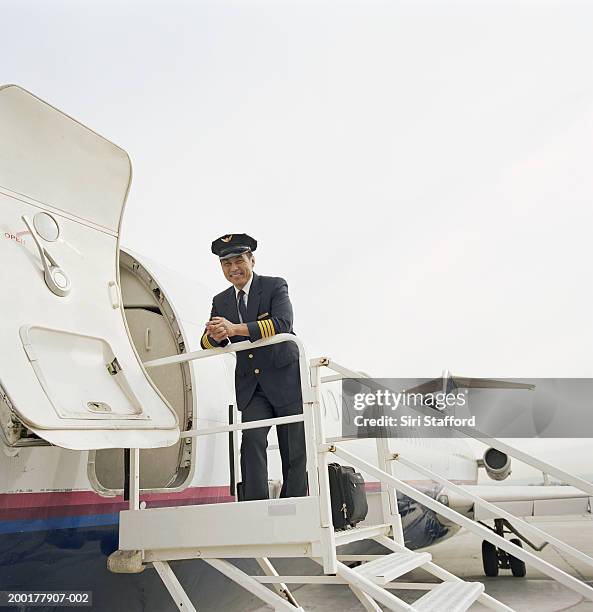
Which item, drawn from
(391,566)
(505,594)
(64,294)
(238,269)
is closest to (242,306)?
(238,269)

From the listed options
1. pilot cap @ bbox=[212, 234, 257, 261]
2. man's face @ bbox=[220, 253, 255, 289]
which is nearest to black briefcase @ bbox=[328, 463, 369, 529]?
man's face @ bbox=[220, 253, 255, 289]

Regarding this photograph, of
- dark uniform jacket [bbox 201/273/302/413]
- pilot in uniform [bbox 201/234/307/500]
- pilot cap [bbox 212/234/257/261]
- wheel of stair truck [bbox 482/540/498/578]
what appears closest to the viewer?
pilot in uniform [bbox 201/234/307/500]

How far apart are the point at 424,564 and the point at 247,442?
128 centimetres

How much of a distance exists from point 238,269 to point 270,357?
59 cm

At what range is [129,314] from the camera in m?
4.69

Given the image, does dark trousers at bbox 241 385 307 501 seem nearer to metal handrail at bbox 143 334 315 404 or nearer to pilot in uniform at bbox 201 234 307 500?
pilot in uniform at bbox 201 234 307 500

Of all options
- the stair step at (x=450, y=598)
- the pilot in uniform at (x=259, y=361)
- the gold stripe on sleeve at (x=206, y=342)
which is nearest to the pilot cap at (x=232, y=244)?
the pilot in uniform at (x=259, y=361)

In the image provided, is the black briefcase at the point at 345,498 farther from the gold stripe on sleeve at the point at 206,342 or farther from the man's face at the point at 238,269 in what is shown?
the man's face at the point at 238,269

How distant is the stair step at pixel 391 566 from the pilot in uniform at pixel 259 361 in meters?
0.57

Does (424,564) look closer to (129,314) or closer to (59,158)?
(129,314)

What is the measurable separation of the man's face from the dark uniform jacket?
0.21ft

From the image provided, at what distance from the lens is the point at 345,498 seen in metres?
3.53

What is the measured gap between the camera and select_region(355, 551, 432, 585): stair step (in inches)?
119

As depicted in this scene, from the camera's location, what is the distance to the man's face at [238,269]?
386 centimetres
